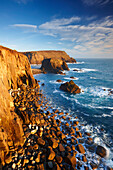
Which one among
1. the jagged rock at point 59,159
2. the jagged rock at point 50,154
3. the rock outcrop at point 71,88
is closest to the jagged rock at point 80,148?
the jagged rock at point 59,159

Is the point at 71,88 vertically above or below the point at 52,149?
above

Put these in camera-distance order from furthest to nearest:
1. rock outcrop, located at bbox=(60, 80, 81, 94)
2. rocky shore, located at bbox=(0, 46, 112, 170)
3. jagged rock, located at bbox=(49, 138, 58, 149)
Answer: rock outcrop, located at bbox=(60, 80, 81, 94) → jagged rock, located at bbox=(49, 138, 58, 149) → rocky shore, located at bbox=(0, 46, 112, 170)

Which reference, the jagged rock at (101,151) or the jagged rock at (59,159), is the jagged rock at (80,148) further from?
the jagged rock at (59,159)

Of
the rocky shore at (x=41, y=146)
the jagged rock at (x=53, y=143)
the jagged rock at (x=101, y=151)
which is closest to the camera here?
the rocky shore at (x=41, y=146)

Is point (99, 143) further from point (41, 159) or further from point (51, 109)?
point (51, 109)

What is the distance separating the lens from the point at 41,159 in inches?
305

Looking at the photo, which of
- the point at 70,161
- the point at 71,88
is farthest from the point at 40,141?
the point at 71,88

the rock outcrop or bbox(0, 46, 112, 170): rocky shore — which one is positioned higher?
the rock outcrop

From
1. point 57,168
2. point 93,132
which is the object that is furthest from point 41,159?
point 93,132

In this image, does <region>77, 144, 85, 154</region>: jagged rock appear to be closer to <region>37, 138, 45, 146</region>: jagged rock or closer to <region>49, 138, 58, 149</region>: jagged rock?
<region>49, 138, 58, 149</region>: jagged rock

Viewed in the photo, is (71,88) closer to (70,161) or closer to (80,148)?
(80,148)

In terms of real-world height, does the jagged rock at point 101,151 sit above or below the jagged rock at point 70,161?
below

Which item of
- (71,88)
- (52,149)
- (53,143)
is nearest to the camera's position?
(52,149)

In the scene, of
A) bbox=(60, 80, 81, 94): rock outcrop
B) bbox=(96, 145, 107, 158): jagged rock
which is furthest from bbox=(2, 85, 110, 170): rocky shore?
bbox=(60, 80, 81, 94): rock outcrop
